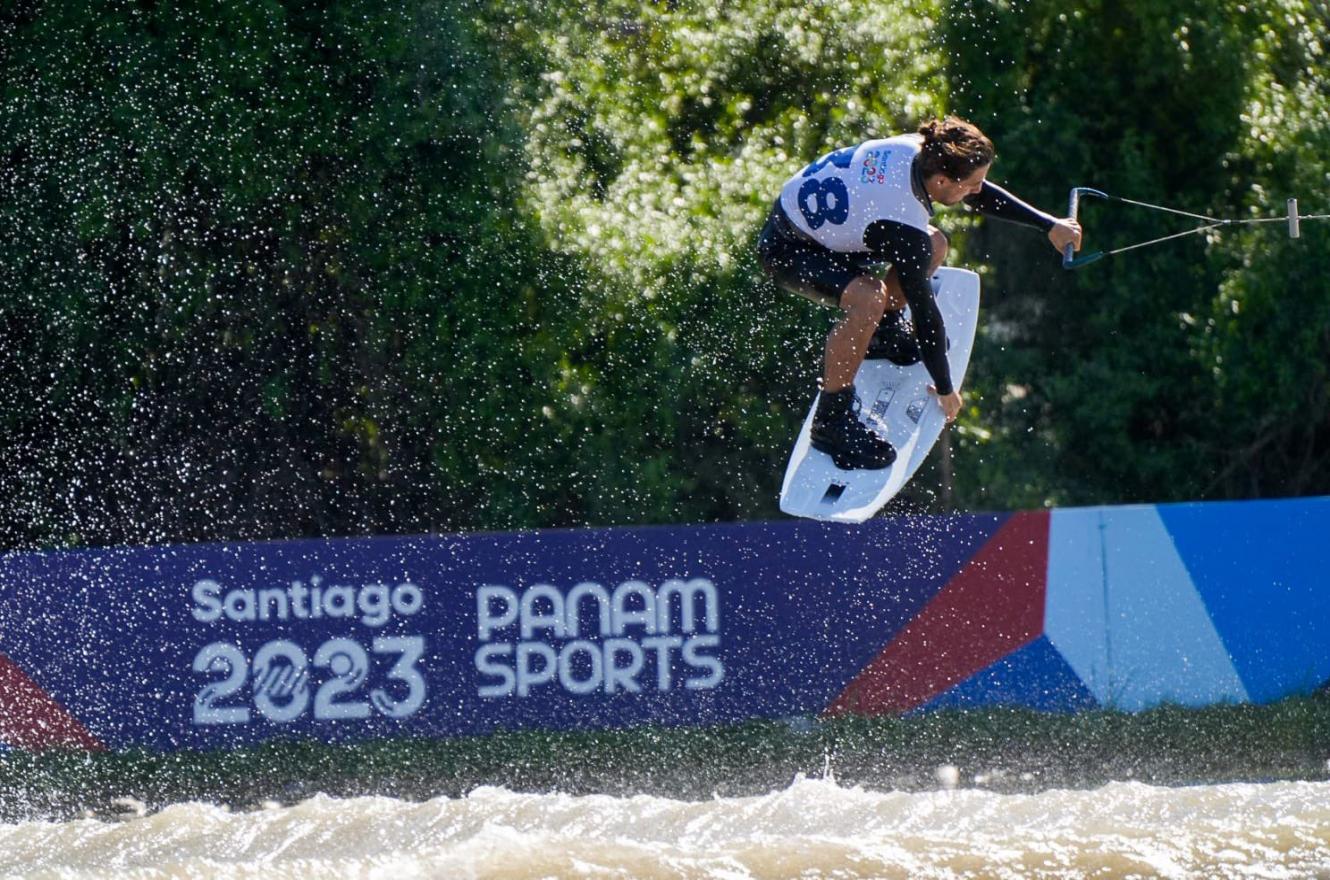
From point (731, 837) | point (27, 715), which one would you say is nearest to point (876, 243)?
point (731, 837)

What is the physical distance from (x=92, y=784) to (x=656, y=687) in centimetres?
198

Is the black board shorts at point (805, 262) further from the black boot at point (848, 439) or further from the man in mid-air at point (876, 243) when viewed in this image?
the black boot at point (848, 439)

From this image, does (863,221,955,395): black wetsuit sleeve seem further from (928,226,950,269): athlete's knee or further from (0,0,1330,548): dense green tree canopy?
(0,0,1330,548): dense green tree canopy

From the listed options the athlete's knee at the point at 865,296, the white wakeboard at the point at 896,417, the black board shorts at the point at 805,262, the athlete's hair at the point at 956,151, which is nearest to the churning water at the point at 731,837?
the white wakeboard at the point at 896,417

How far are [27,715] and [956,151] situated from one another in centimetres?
373

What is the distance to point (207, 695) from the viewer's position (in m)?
6.05

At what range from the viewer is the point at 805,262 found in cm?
611

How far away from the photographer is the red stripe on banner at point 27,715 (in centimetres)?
Result: 598

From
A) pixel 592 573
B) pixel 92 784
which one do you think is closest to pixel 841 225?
pixel 592 573

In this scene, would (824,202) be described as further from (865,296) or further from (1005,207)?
(1005,207)

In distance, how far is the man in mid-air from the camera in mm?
5574

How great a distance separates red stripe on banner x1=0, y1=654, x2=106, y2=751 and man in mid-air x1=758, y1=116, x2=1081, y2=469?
2886 millimetres

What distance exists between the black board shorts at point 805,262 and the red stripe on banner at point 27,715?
2994 millimetres

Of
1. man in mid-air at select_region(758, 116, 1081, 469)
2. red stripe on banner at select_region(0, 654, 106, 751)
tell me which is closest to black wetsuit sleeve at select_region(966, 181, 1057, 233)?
man in mid-air at select_region(758, 116, 1081, 469)
